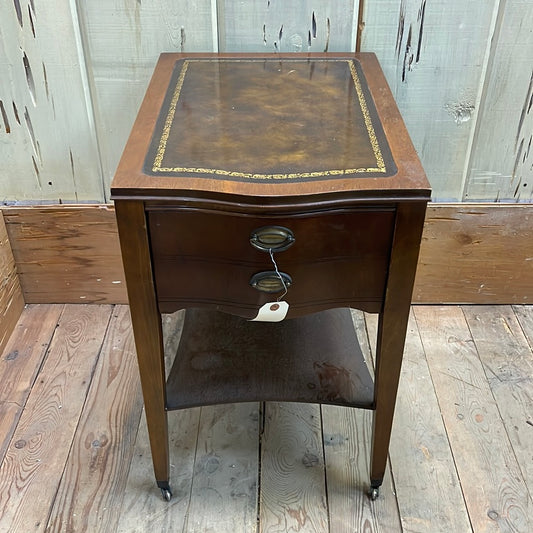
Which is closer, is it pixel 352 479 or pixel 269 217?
pixel 269 217

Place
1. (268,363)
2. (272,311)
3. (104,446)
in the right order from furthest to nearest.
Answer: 1. (104,446)
2. (268,363)
3. (272,311)

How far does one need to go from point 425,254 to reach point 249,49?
643 millimetres

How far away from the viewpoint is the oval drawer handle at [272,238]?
84 centimetres

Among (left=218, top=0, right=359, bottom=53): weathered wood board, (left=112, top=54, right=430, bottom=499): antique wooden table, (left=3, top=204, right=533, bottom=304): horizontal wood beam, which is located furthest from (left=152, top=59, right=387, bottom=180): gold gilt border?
(left=3, top=204, right=533, bottom=304): horizontal wood beam

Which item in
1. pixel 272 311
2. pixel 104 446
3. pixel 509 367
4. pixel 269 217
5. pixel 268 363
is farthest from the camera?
pixel 509 367

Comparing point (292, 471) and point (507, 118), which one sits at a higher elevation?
point (507, 118)

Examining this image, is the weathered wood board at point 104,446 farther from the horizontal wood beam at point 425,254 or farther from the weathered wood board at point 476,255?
the weathered wood board at point 476,255

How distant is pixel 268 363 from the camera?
117cm

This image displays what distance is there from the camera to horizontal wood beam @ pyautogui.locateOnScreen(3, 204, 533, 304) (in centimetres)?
147

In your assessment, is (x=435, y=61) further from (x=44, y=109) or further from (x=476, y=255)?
(x=44, y=109)

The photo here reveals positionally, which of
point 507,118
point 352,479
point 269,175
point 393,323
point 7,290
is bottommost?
point 352,479

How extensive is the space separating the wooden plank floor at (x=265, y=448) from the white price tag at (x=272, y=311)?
17.1 inches

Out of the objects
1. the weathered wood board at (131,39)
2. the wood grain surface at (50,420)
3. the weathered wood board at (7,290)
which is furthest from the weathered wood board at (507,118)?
the weathered wood board at (7,290)

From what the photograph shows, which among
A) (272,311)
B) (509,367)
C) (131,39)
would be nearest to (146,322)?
(272,311)
